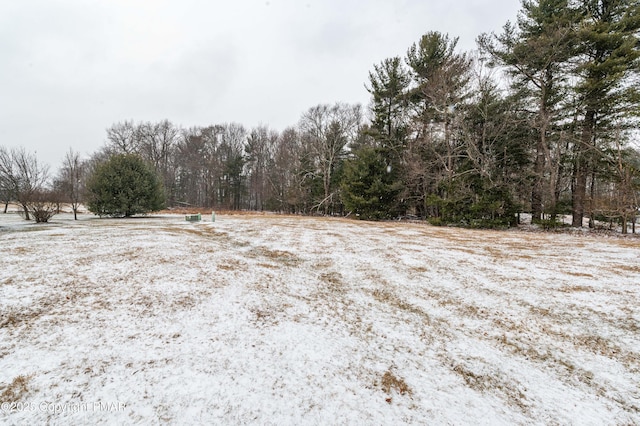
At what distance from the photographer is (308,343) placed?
3068 mm

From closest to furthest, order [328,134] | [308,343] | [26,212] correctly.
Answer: [308,343], [26,212], [328,134]

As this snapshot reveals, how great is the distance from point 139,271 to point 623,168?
844 inches

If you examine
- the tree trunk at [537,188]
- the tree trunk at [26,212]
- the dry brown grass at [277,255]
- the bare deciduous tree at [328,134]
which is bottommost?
the dry brown grass at [277,255]

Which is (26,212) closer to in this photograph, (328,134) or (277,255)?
(277,255)

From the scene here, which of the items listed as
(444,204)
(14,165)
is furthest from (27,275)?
(14,165)

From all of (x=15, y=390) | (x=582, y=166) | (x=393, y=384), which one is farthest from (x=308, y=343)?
(x=582, y=166)

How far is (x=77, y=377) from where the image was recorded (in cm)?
224

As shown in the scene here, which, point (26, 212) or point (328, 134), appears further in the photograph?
point (328, 134)

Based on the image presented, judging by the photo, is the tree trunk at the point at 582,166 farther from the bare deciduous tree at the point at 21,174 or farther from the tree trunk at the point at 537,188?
the bare deciduous tree at the point at 21,174

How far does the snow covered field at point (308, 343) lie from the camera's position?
6.87 ft

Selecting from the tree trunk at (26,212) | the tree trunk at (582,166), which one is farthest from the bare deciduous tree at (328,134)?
the tree trunk at (26,212)

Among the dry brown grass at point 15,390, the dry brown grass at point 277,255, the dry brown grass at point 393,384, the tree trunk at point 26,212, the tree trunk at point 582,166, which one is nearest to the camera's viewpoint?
the dry brown grass at point 15,390

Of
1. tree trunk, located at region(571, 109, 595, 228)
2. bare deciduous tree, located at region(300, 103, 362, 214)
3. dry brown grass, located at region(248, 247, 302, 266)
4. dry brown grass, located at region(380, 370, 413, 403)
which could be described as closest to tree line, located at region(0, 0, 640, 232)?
tree trunk, located at region(571, 109, 595, 228)

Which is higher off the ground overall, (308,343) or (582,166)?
(582,166)
